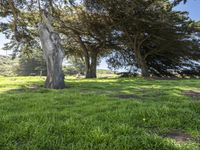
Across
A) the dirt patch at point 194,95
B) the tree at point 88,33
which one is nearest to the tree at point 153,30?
the tree at point 88,33

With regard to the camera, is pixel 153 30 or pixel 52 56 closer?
pixel 52 56

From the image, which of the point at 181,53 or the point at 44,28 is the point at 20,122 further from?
the point at 181,53

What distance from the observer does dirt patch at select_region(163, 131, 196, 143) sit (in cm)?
531

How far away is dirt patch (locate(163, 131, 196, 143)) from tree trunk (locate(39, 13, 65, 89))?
10.5m

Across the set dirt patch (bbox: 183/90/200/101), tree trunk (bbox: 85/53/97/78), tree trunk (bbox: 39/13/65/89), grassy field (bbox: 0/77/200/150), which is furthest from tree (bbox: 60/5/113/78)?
grassy field (bbox: 0/77/200/150)

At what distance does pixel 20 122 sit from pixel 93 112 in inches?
80.0

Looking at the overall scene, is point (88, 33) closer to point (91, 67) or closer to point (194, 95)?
point (91, 67)

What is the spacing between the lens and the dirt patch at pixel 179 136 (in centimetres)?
531

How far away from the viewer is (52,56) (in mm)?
16109

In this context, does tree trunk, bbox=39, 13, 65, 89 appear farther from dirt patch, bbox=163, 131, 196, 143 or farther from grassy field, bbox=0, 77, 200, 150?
dirt patch, bbox=163, 131, 196, 143

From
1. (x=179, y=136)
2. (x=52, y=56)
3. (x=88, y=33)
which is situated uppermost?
(x=88, y=33)

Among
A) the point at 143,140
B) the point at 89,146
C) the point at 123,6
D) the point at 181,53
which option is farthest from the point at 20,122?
the point at 181,53

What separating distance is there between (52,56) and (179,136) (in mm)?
11541

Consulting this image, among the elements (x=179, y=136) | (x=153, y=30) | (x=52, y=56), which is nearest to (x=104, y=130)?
(x=179, y=136)
